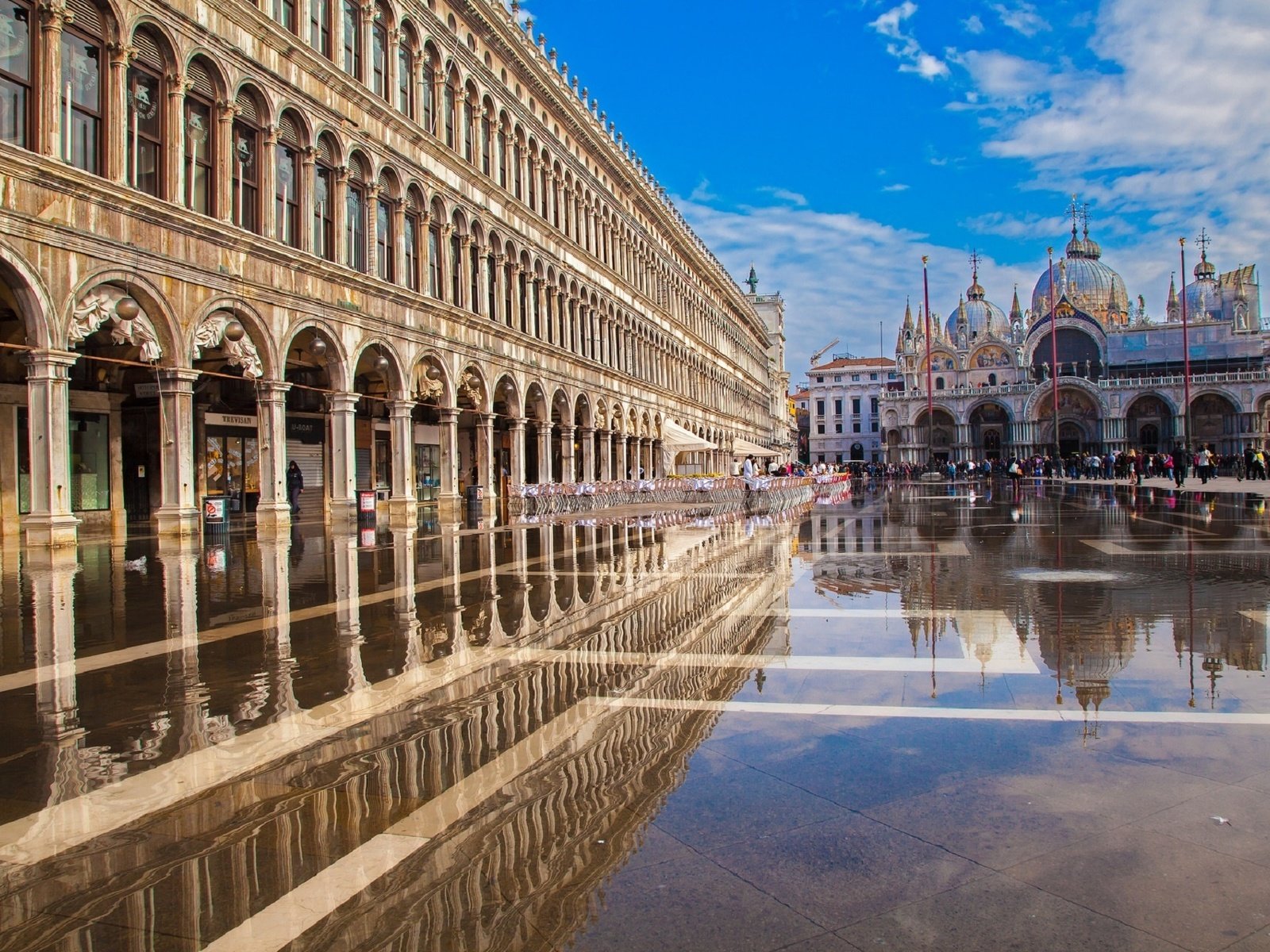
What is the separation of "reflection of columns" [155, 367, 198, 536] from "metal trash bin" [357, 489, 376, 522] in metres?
5.24

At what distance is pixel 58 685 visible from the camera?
648cm

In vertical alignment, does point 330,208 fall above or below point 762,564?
above

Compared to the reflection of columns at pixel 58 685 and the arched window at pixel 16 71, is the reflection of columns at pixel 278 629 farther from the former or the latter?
the arched window at pixel 16 71

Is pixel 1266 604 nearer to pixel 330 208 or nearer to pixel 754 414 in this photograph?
pixel 330 208

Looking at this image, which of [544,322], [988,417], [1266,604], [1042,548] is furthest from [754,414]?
[1266,604]

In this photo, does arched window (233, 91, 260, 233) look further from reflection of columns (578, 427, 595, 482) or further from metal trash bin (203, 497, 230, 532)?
reflection of columns (578, 427, 595, 482)

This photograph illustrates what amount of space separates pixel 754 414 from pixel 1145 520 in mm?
70342

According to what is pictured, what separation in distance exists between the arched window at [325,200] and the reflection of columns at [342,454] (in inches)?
139

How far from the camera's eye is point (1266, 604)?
9.24m

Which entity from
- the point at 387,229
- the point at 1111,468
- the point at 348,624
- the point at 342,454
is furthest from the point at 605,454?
the point at 1111,468

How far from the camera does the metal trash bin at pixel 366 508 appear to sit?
2355cm

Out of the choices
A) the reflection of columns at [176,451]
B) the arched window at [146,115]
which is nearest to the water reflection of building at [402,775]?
the reflection of columns at [176,451]

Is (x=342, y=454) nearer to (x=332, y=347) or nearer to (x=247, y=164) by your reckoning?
(x=332, y=347)

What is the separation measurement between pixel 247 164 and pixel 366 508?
8.44m
